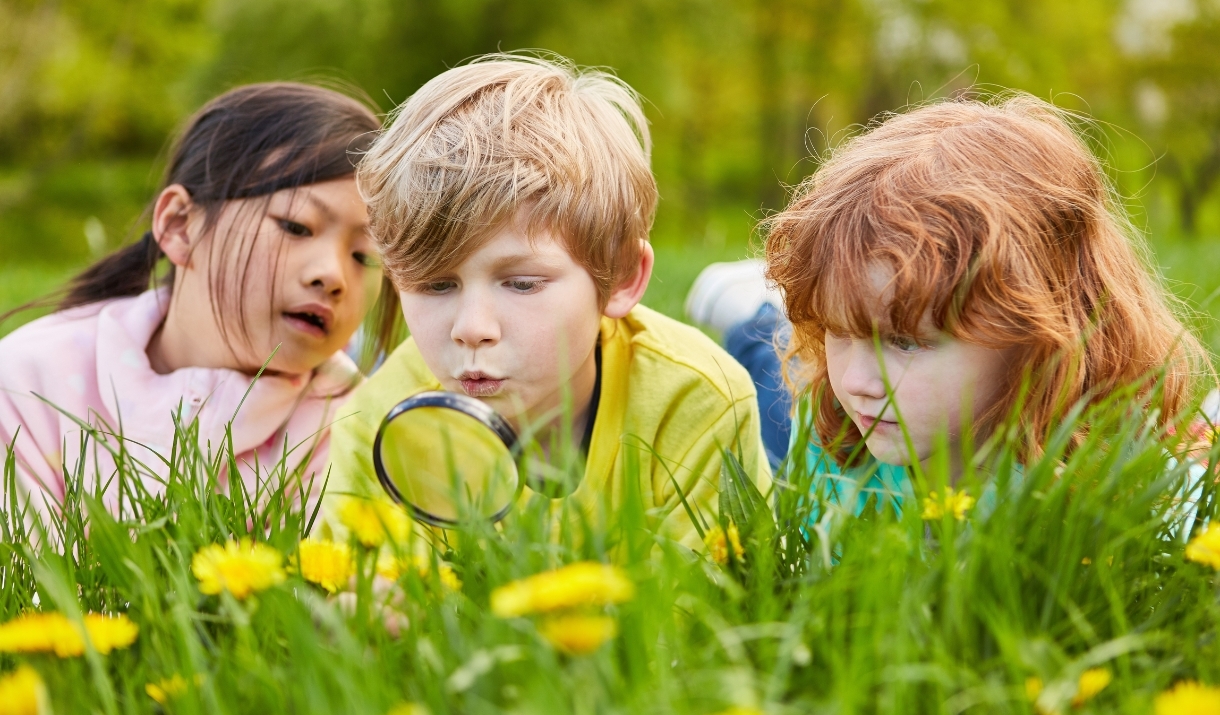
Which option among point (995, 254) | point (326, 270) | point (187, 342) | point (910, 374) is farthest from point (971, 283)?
point (187, 342)

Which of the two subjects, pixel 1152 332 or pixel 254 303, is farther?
pixel 254 303

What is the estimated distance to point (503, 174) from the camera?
2.26 meters

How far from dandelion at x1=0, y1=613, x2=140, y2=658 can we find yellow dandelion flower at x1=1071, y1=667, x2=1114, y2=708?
1.10 metres

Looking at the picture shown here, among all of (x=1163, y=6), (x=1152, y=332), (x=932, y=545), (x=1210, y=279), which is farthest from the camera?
(x=1163, y=6)

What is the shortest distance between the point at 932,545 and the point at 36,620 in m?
1.19

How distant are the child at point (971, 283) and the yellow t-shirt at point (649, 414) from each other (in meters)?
0.40

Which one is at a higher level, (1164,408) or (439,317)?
(439,317)

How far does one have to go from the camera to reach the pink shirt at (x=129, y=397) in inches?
117

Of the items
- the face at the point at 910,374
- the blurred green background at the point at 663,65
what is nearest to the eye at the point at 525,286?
the face at the point at 910,374

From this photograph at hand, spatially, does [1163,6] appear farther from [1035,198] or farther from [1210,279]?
[1035,198]

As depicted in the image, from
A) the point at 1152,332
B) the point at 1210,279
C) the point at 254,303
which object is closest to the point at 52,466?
the point at 254,303

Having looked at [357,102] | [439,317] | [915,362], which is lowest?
[915,362]

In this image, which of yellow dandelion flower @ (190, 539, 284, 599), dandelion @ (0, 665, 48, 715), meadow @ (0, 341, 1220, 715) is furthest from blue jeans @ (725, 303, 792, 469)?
dandelion @ (0, 665, 48, 715)

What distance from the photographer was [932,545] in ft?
4.88
